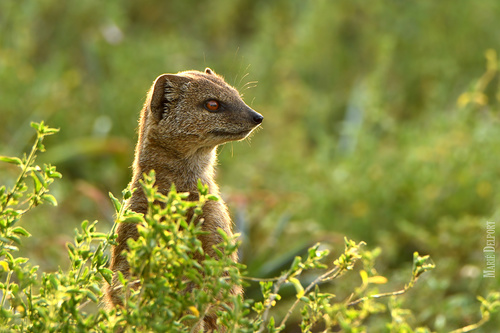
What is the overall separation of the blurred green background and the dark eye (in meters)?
1.15

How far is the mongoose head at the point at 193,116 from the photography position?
292 cm

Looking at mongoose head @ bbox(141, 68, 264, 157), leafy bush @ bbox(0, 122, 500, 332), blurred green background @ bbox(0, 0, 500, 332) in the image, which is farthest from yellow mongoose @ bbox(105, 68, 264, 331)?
blurred green background @ bbox(0, 0, 500, 332)

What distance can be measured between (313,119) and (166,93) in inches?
181

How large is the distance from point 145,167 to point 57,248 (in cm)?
218

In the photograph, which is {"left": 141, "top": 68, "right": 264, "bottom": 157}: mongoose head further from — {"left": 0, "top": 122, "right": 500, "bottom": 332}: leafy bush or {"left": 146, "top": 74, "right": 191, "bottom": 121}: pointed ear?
{"left": 0, "top": 122, "right": 500, "bottom": 332}: leafy bush

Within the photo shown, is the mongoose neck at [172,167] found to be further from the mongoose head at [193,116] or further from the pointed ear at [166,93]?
the pointed ear at [166,93]

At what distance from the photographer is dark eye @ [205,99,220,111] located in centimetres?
297

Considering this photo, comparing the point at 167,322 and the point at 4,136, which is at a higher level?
the point at 4,136

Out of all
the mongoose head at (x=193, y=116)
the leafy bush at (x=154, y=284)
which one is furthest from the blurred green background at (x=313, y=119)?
the leafy bush at (x=154, y=284)

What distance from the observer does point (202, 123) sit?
2.93 m

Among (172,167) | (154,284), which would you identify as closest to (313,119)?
(172,167)

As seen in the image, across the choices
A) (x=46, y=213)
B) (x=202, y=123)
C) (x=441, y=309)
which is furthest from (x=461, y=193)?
(x=46, y=213)

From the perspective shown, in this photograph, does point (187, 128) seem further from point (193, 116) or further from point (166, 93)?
point (166, 93)

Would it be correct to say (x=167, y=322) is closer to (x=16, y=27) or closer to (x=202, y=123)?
(x=202, y=123)
